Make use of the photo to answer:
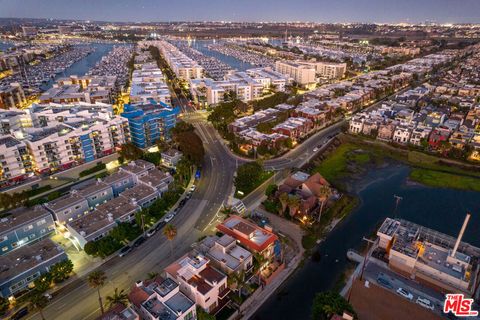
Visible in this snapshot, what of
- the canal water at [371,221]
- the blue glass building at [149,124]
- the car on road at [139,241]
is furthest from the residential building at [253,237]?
the blue glass building at [149,124]

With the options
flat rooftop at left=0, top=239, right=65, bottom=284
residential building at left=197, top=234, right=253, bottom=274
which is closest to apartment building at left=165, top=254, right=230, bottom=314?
residential building at left=197, top=234, right=253, bottom=274

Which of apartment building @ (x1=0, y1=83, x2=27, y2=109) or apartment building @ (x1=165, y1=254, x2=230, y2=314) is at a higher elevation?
apartment building @ (x1=0, y1=83, x2=27, y2=109)

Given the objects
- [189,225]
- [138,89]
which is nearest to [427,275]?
[189,225]

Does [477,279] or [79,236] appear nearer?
[477,279]

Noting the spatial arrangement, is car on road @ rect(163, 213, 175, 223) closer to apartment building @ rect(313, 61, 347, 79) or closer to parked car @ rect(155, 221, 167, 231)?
parked car @ rect(155, 221, 167, 231)

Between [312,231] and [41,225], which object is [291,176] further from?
[41,225]

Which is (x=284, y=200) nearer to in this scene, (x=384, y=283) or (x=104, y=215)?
(x=384, y=283)

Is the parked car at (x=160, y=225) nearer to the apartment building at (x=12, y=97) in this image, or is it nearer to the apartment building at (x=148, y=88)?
the apartment building at (x=148, y=88)
